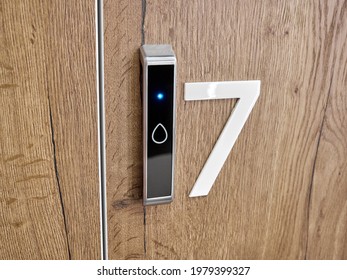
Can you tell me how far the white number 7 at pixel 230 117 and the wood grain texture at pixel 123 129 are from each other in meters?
0.09

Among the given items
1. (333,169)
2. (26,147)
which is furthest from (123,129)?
(333,169)

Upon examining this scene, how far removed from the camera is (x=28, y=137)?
66 centimetres

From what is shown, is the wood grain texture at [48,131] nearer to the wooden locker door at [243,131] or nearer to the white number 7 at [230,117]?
the wooden locker door at [243,131]

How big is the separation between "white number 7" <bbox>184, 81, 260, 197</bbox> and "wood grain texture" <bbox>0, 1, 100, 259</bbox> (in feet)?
0.55

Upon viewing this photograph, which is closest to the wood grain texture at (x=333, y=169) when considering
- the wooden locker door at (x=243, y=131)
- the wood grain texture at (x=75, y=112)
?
the wooden locker door at (x=243, y=131)

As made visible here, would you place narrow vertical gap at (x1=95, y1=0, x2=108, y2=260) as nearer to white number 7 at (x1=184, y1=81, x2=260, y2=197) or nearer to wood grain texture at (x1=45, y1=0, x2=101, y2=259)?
wood grain texture at (x1=45, y1=0, x2=101, y2=259)

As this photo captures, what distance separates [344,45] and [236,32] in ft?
0.64

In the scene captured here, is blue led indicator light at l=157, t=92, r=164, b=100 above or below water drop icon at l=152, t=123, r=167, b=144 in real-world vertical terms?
above

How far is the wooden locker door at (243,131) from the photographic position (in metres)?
0.68

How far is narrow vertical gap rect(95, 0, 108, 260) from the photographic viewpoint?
64 centimetres

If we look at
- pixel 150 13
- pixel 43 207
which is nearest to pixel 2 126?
pixel 43 207

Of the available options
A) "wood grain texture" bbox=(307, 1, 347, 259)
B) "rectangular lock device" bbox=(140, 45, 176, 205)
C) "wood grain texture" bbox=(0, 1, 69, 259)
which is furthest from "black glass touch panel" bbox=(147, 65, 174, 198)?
"wood grain texture" bbox=(307, 1, 347, 259)

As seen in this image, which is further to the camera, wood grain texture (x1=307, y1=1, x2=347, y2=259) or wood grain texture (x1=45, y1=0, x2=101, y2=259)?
wood grain texture (x1=307, y1=1, x2=347, y2=259)
